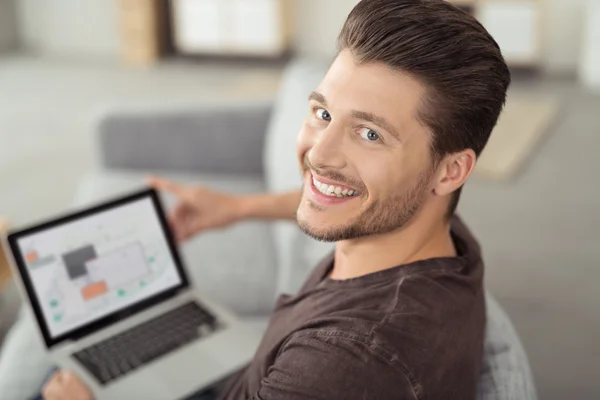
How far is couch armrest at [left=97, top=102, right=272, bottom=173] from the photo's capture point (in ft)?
8.96

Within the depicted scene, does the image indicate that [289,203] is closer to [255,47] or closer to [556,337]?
[556,337]

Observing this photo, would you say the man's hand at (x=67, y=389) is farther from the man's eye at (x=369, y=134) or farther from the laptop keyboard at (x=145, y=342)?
the man's eye at (x=369, y=134)

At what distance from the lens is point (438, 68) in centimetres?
109

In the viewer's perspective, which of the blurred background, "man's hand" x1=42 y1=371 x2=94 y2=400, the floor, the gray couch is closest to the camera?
"man's hand" x1=42 y1=371 x2=94 y2=400

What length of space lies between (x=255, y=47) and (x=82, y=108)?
1.29 meters

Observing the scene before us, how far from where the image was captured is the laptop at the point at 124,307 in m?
1.58

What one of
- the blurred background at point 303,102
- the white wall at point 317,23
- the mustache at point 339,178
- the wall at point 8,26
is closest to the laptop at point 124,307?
the mustache at point 339,178

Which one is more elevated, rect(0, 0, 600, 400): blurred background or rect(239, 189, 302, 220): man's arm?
rect(239, 189, 302, 220): man's arm

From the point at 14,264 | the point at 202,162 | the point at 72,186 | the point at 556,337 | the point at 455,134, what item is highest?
the point at 455,134

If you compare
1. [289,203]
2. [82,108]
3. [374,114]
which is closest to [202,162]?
[289,203]

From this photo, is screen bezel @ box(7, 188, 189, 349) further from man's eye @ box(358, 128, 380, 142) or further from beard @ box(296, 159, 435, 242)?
man's eye @ box(358, 128, 380, 142)

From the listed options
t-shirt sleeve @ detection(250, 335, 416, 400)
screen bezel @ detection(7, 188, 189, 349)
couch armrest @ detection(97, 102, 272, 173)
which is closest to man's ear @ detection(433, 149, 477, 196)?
t-shirt sleeve @ detection(250, 335, 416, 400)

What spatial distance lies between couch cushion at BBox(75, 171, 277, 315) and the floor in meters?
0.36

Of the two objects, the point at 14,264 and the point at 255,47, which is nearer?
the point at 14,264
